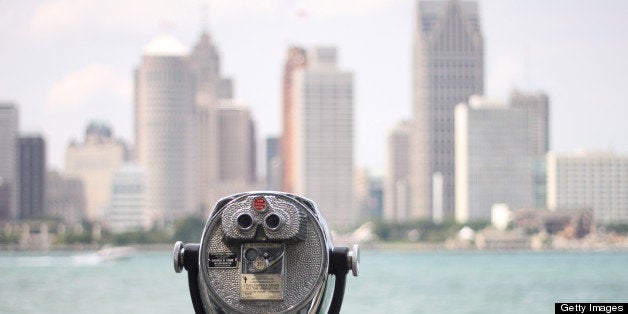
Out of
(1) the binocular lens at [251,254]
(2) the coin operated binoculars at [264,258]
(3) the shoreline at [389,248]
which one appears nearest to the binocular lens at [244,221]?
(2) the coin operated binoculars at [264,258]

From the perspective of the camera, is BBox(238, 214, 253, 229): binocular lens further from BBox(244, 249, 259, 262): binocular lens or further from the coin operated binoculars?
BBox(244, 249, 259, 262): binocular lens

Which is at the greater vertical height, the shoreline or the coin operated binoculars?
the coin operated binoculars

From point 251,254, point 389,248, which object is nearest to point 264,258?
point 251,254

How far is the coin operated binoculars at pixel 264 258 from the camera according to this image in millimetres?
6551

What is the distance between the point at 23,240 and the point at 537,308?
162m

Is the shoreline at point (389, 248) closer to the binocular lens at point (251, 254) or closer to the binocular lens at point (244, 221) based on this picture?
the binocular lens at point (251, 254)

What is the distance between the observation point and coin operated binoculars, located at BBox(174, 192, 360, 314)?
6551 millimetres

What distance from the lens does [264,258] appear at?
21.7 feet

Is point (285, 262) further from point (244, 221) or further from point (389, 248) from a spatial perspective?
point (389, 248)

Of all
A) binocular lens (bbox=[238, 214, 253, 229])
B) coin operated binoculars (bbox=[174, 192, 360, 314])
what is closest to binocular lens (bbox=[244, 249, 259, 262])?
coin operated binoculars (bbox=[174, 192, 360, 314])

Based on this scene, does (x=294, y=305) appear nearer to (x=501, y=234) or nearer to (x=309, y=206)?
(x=309, y=206)

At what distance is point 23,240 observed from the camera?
19900 centimetres

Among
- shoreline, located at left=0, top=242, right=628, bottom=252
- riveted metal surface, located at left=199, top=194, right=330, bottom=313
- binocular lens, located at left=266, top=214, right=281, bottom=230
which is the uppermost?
binocular lens, located at left=266, top=214, right=281, bottom=230

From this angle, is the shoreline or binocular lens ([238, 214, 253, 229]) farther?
the shoreline
